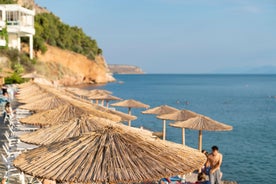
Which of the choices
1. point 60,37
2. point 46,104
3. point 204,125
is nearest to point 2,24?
point 60,37

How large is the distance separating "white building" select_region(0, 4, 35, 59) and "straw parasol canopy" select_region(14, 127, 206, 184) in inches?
1693

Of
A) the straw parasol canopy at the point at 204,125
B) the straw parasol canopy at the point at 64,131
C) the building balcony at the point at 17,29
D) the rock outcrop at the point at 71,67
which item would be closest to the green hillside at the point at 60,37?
the rock outcrop at the point at 71,67

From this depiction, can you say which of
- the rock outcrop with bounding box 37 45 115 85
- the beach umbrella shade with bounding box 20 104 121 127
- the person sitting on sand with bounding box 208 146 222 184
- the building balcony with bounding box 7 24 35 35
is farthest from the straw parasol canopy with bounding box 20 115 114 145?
the rock outcrop with bounding box 37 45 115 85

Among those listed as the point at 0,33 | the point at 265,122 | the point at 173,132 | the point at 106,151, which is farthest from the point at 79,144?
the point at 0,33

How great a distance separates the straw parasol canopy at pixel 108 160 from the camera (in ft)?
15.5

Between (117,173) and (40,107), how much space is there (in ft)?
26.9

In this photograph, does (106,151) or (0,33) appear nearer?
(106,151)

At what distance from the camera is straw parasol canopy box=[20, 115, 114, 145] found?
711cm

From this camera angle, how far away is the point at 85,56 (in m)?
77.5

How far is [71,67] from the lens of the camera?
240ft

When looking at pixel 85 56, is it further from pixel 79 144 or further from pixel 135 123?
pixel 79 144

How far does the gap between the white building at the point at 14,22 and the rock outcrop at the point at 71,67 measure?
1082 centimetres

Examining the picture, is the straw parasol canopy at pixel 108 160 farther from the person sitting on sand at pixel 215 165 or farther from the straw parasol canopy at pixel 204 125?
the straw parasol canopy at pixel 204 125

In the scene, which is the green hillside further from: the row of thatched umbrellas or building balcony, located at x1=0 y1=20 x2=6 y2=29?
the row of thatched umbrellas
